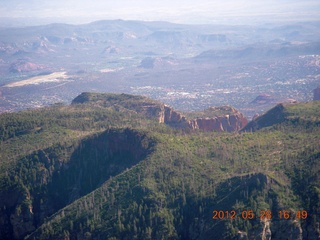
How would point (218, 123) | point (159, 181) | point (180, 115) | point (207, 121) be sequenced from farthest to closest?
point (180, 115) → point (218, 123) → point (207, 121) → point (159, 181)

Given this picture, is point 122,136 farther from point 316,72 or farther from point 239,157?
point 316,72

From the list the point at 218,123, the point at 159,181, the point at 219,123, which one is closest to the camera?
the point at 159,181

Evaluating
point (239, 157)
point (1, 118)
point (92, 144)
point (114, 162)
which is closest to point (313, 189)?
point (239, 157)
